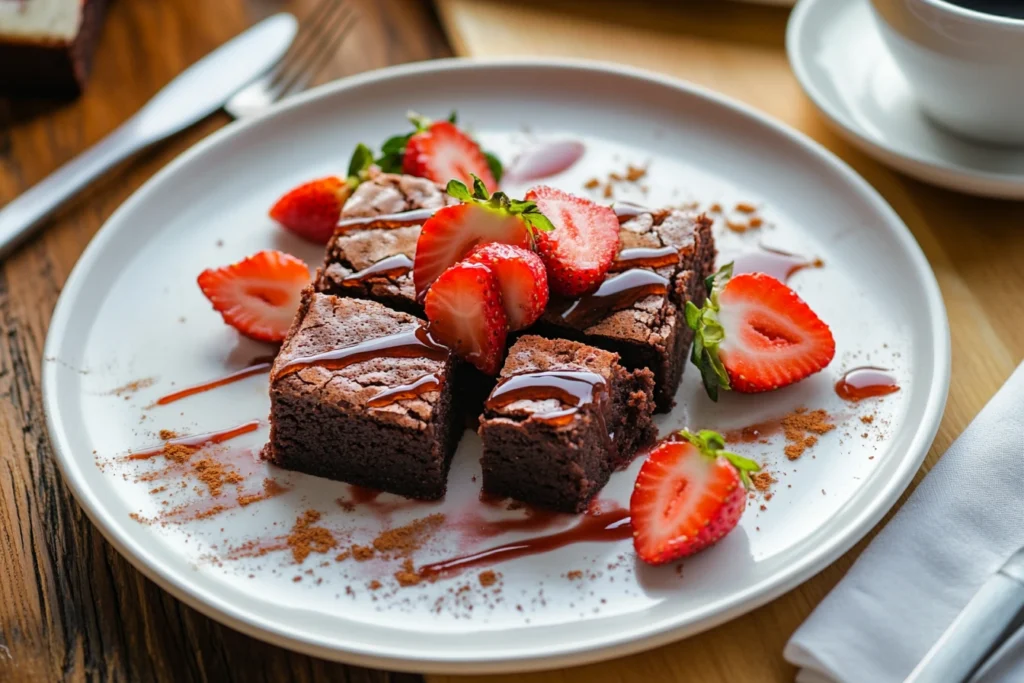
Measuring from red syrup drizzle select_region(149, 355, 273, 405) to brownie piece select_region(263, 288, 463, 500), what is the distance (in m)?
0.27

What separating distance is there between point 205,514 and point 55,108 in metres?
2.11

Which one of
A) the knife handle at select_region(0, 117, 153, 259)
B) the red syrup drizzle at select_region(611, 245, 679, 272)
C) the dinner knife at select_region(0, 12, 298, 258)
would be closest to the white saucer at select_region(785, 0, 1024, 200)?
the red syrup drizzle at select_region(611, 245, 679, 272)

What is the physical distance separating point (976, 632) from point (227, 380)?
190 cm

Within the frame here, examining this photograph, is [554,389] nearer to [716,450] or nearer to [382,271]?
[716,450]

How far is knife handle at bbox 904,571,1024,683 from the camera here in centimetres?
198

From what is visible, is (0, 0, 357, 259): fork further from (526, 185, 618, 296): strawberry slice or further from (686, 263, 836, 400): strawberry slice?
(686, 263, 836, 400): strawberry slice

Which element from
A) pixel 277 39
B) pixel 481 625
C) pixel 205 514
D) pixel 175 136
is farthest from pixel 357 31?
pixel 481 625

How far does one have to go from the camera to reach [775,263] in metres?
3.05

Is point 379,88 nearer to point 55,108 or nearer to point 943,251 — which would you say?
point 55,108

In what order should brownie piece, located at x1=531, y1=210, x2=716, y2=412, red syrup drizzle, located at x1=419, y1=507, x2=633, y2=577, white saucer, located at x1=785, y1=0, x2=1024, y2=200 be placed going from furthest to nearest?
white saucer, located at x1=785, y1=0, x2=1024, y2=200 < brownie piece, located at x1=531, y1=210, x2=716, y2=412 < red syrup drizzle, located at x1=419, y1=507, x2=633, y2=577

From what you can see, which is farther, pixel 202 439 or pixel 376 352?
pixel 202 439

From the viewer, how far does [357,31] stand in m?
4.11

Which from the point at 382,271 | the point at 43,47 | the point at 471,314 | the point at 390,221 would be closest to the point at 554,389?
the point at 471,314

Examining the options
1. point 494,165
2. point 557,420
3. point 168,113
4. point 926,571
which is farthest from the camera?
point 168,113
